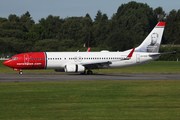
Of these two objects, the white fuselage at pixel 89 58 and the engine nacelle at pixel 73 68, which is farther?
the white fuselage at pixel 89 58

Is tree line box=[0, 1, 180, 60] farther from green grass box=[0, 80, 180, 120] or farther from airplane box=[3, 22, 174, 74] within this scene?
green grass box=[0, 80, 180, 120]

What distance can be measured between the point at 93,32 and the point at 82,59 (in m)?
117

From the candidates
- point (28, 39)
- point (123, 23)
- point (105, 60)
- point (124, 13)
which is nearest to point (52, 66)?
point (105, 60)

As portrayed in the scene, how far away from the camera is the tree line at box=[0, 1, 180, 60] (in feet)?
371

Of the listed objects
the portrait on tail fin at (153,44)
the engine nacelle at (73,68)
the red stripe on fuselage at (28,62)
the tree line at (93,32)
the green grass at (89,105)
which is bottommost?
the green grass at (89,105)

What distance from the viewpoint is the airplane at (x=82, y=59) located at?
4178cm

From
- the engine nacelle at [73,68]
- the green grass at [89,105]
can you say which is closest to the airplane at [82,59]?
the engine nacelle at [73,68]

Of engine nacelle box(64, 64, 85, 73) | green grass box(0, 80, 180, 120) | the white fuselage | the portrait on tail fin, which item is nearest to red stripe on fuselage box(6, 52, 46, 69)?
the white fuselage

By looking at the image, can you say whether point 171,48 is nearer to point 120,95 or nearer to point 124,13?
point 124,13

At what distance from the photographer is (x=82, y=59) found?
43188 millimetres

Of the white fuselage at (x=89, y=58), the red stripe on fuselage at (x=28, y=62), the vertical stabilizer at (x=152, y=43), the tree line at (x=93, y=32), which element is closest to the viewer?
the red stripe on fuselage at (x=28, y=62)

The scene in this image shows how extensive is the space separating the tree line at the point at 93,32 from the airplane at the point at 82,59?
5755 cm

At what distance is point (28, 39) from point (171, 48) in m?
62.0

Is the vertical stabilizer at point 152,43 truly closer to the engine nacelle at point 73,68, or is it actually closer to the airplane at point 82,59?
the airplane at point 82,59
